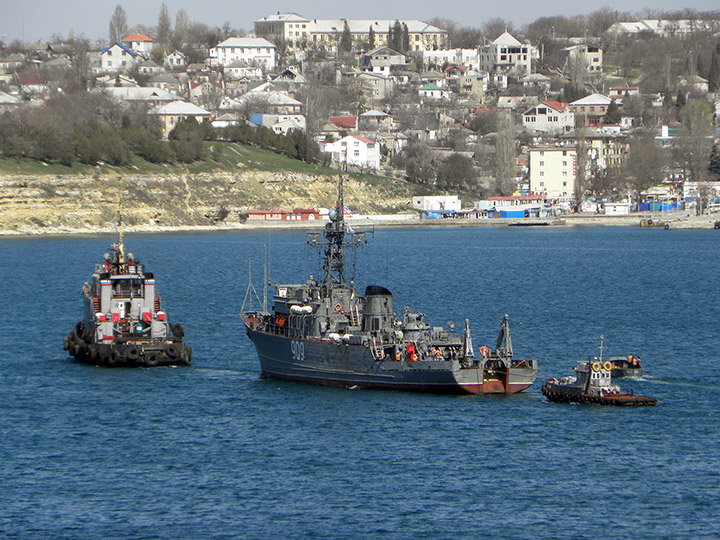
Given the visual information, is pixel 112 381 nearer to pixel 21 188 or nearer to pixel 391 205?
pixel 21 188

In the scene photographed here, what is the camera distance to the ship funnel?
166 feet

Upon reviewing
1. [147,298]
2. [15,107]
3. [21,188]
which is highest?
[15,107]

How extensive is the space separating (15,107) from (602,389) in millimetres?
163192

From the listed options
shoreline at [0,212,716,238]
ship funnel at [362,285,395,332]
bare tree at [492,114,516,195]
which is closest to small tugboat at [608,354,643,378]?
ship funnel at [362,285,395,332]

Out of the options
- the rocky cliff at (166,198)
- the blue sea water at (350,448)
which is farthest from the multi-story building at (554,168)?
the blue sea water at (350,448)

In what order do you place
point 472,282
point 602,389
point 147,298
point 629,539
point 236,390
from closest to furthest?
1. point 629,539
2. point 602,389
3. point 236,390
4. point 147,298
5. point 472,282

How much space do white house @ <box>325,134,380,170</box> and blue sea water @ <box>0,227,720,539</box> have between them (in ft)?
398

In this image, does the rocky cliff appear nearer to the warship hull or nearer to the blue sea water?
the blue sea water

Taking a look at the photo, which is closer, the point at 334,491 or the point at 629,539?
the point at 629,539

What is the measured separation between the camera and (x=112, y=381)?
5488 centimetres

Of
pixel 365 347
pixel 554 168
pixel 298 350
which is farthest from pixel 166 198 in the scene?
pixel 365 347

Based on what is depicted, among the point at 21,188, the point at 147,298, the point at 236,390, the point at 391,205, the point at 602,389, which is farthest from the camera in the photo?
the point at 391,205

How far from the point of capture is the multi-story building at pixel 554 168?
644ft

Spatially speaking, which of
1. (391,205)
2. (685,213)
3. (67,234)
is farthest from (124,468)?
(685,213)
